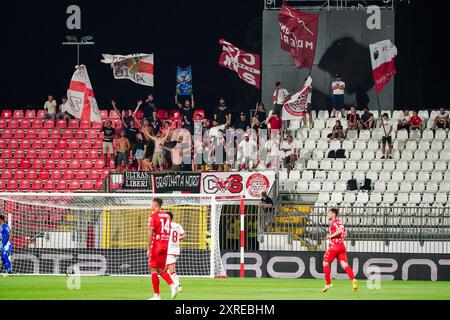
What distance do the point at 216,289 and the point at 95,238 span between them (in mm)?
6853

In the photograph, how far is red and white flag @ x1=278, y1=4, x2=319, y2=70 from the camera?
39.6 m

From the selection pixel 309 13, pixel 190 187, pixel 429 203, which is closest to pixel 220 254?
pixel 190 187

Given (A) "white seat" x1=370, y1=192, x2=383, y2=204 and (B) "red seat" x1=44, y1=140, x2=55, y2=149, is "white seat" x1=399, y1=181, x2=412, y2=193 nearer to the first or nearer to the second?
(A) "white seat" x1=370, y1=192, x2=383, y2=204

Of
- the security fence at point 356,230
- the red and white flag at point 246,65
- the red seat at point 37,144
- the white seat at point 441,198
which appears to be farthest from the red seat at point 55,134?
the white seat at point 441,198

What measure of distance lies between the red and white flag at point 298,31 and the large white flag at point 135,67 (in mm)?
6103

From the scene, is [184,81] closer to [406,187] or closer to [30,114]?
[30,114]

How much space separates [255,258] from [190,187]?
5.57 m

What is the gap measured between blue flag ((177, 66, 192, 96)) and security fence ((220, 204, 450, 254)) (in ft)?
38.5

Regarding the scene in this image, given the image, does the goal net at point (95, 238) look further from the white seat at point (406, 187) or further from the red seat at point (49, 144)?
the red seat at point (49, 144)

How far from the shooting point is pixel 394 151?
38.5 meters

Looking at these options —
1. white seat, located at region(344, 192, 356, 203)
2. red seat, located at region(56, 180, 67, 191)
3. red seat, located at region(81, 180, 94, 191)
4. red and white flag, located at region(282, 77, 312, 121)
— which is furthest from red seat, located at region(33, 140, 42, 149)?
white seat, located at region(344, 192, 356, 203)

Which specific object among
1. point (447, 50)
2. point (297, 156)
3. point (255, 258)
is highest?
point (447, 50)

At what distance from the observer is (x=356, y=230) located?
3341 centimetres
